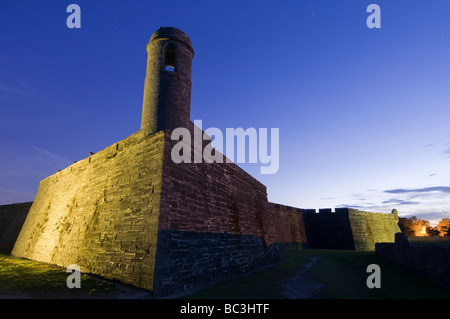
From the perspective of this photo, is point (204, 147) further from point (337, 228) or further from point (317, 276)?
point (337, 228)

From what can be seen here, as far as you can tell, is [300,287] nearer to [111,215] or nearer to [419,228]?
[111,215]

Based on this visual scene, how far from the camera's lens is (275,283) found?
7742 millimetres

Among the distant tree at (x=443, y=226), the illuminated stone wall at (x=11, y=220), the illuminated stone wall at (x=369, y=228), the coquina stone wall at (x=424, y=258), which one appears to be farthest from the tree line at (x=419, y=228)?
the illuminated stone wall at (x=11, y=220)

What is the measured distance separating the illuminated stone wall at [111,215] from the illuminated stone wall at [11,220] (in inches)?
526

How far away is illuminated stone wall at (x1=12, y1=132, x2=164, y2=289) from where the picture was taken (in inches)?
241

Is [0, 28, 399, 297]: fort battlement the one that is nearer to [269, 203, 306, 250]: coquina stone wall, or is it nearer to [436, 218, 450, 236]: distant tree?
[269, 203, 306, 250]: coquina stone wall

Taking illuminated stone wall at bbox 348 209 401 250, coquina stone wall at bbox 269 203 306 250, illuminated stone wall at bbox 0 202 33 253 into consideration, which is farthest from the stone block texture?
illuminated stone wall at bbox 348 209 401 250

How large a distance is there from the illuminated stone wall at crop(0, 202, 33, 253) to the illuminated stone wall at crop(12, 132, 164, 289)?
43.8 ft

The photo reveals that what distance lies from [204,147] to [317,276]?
21.3ft

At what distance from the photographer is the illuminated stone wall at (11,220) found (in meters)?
22.3

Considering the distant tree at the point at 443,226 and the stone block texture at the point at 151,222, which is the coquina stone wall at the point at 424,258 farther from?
the distant tree at the point at 443,226

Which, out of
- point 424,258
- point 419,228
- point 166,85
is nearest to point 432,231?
point 419,228
